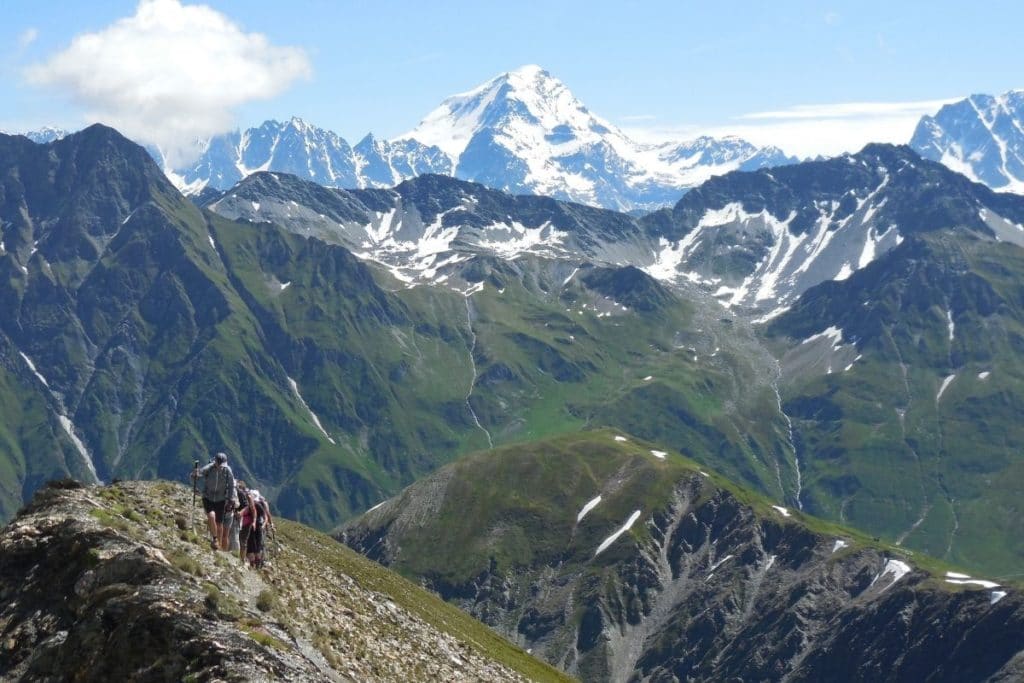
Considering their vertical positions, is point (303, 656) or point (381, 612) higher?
point (303, 656)

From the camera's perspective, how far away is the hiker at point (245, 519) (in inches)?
1693

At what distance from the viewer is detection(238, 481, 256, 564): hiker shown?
43.0 metres

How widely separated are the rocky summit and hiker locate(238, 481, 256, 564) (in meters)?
1.11

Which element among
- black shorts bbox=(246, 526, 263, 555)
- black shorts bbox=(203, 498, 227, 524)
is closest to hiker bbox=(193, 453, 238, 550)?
black shorts bbox=(203, 498, 227, 524)

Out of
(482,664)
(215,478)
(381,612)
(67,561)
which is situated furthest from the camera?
(482,664)

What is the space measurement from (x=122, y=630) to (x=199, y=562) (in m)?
8.05

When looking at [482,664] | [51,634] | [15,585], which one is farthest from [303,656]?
[482,664]

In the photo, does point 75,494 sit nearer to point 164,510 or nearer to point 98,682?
point 164,510

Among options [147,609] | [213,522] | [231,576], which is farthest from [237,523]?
[147,609]

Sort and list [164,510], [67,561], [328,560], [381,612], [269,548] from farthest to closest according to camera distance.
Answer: [328,560], [381,612], [269,548], [164,510], [67,561]

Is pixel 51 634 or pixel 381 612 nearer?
pixel 51 634

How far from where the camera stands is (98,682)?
95.3ft

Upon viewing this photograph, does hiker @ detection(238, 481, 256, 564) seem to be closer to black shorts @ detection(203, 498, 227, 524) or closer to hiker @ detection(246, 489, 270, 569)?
hiker @ detection(246, 489, 270, 569)

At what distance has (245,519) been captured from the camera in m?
43.1
